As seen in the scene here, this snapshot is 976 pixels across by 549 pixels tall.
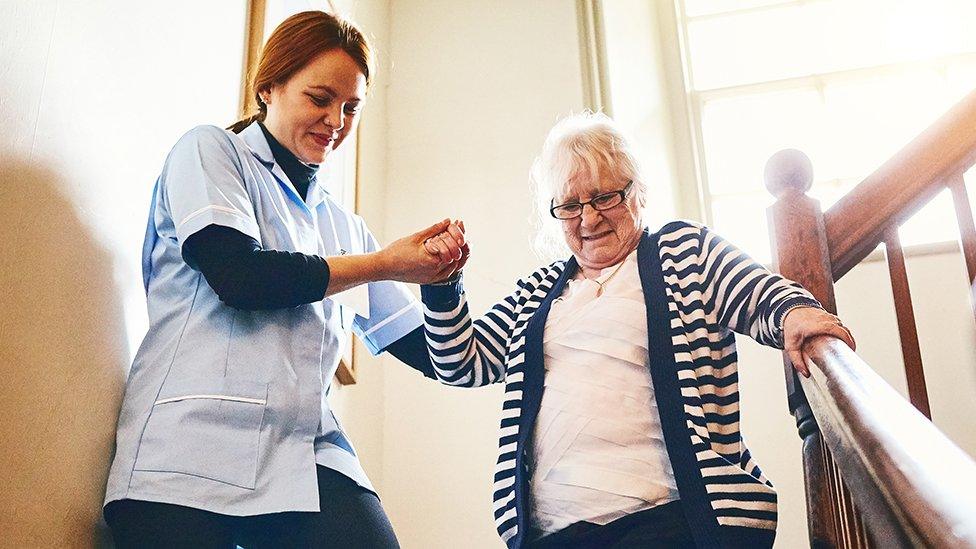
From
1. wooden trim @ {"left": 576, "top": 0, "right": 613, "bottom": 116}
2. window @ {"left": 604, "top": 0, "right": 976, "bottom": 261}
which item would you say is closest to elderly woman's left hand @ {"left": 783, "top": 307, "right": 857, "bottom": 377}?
wooden trim @ {"left": 576, "top": 0, "right": 613, "bottom": 116}

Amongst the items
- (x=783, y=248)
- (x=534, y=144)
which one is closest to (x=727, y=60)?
(x=534, y=144)

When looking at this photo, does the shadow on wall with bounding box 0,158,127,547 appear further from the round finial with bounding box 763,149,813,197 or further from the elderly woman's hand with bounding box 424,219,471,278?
the round finial with bounding box 763,149,813,197

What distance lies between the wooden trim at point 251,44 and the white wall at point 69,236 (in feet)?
1.26

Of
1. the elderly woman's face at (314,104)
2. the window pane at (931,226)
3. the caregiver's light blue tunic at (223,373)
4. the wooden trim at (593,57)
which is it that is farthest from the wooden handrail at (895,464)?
the window pane at (931,226)

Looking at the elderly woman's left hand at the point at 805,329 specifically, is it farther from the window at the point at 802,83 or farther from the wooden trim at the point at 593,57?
the window at the point at 802,83

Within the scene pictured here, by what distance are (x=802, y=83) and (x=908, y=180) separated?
215cm

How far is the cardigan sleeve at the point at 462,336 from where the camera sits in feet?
5.39

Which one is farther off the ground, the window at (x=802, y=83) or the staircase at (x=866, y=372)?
the window at (x=802, y=83)

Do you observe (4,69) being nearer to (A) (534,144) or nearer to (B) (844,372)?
(B) (844,372)

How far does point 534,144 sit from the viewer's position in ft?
10.4

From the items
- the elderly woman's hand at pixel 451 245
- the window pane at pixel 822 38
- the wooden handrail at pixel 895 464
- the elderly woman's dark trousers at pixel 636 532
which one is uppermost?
the window pane at pixel 822 38

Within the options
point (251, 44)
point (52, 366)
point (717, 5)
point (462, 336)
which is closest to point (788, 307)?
point (462, 336)

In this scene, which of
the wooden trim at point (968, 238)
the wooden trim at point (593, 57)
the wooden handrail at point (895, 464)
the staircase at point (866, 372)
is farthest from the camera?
the wooden trim at point (593, 57)

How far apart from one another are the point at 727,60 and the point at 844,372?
2894mm
